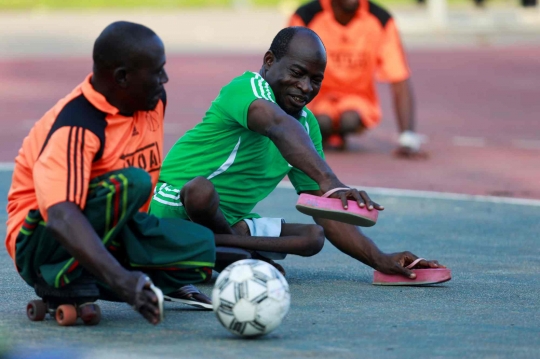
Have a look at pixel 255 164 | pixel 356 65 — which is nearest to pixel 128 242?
pixel 255 164

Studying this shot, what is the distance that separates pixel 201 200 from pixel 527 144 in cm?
759

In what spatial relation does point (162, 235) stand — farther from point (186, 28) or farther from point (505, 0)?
point (505, 0)

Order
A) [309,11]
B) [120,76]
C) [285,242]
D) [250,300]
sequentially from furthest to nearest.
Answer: [309,11], [285,242], [120,76], [250,300]

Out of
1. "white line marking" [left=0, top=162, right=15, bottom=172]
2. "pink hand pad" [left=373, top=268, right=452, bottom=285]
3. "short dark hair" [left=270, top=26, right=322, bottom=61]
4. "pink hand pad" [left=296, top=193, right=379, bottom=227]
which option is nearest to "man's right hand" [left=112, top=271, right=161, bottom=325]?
"pink hand pad" [left=296, top=193, right=379, bottom=227]

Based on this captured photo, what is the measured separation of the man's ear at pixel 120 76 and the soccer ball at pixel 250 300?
0.86 meters

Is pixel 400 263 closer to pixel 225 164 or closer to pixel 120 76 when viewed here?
pixel 225 164

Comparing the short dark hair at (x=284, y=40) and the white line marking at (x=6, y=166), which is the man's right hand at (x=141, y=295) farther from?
the white line marking at (x=6, y=166)

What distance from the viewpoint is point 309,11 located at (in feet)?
35.5

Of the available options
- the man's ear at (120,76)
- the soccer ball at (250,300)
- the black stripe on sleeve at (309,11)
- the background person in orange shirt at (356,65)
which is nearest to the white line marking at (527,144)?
the background person in orange shirt at (356,65)

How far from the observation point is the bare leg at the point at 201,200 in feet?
16.6

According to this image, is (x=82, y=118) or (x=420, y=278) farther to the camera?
(x=420, y=278)

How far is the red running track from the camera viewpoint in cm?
1002

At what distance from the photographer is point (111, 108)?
4355mm

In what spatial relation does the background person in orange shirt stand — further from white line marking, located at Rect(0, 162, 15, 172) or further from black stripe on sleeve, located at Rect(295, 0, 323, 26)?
white line marking, located at Rect(0, 162, 15, 172)
